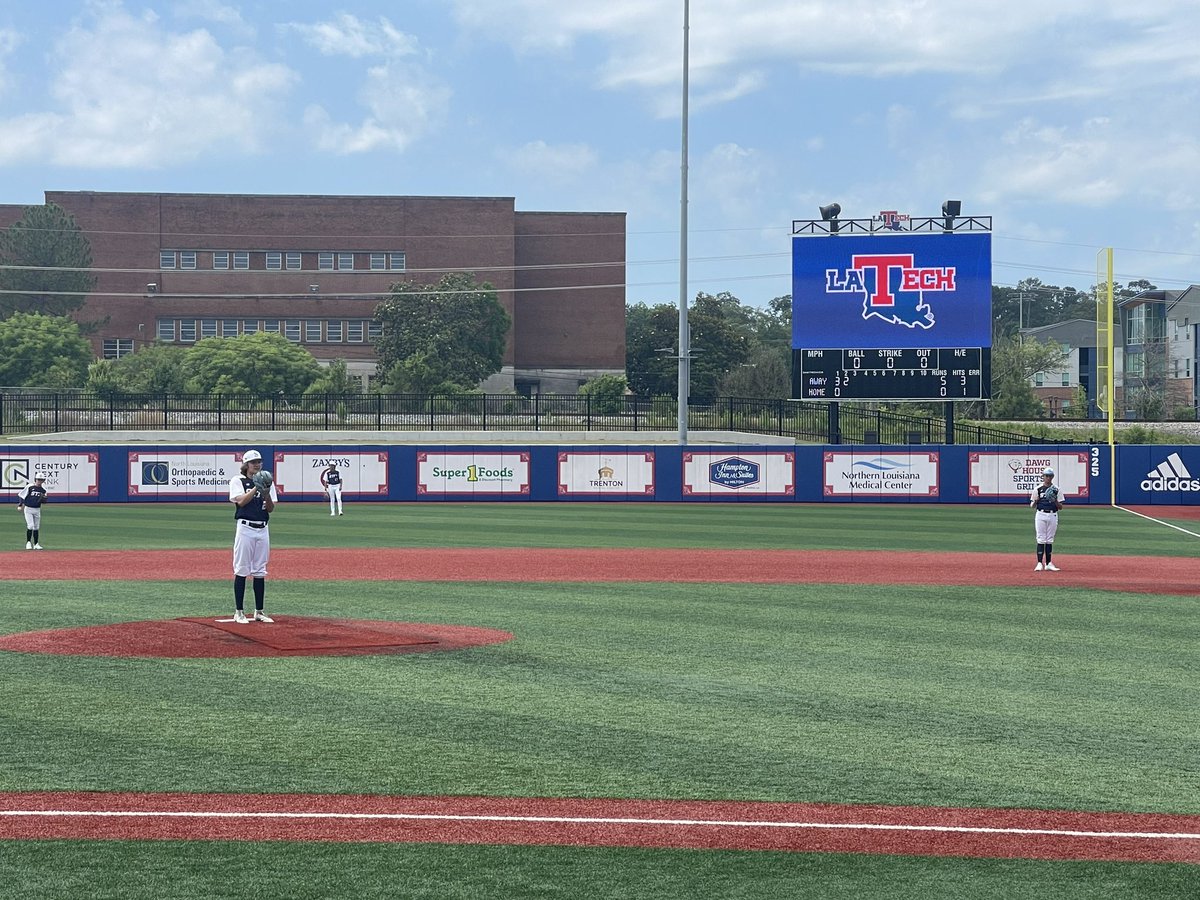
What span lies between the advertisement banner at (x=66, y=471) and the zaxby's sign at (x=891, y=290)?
22389 millimetres

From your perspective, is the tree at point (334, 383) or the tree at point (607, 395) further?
the tree at point (334, 383)

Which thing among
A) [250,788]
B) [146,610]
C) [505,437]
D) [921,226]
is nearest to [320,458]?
[505,437]

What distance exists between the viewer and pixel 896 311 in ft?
145

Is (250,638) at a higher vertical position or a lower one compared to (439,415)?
lower

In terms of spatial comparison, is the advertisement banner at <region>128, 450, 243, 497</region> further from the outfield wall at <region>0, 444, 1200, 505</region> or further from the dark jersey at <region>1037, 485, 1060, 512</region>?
the dark jersey at <region>1037, 485, 1060, 512</region>

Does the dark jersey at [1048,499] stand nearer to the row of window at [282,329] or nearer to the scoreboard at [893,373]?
the scoreboard at [893,373]

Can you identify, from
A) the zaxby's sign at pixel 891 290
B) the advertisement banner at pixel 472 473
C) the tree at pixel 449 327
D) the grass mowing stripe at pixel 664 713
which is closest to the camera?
the grass mowing stripe at pixel 664 713

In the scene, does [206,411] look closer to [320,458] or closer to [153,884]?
[320,458]

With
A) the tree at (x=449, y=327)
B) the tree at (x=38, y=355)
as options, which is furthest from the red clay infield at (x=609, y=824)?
the tree at (x=449, y=327)

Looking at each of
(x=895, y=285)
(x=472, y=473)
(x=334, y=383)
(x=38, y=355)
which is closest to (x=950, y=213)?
(x=895, y=285)

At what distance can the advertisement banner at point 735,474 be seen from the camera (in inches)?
1655

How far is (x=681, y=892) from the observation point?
256 inches

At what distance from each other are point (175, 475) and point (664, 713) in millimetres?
34163

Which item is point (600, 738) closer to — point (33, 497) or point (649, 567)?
point (649, 567)
